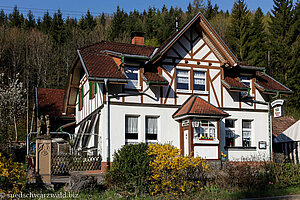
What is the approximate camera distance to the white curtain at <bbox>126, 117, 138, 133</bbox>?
20.1m

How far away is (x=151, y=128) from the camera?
2073 cm

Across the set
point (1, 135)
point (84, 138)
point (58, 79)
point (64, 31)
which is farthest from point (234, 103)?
point (64, 31)

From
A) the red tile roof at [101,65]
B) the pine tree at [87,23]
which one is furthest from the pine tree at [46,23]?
the red tile roof at [101,65]

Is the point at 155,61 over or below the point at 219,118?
over

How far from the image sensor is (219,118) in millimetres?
20219

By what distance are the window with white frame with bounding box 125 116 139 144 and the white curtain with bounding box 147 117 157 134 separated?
78 centimetres

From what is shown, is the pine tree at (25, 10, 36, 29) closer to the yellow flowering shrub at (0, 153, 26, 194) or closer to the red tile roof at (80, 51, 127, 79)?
the red tile roof at (80, 51, 127, 79)

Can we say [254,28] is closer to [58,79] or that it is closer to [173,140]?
[58,79]

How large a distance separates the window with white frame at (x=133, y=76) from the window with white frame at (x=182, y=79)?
2.62 metres

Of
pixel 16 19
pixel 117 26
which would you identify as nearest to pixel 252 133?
pixel 117 26

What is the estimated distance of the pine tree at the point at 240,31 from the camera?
47.2 metres

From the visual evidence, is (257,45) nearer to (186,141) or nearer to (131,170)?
(186,141)

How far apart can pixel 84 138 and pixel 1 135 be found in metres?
5.07

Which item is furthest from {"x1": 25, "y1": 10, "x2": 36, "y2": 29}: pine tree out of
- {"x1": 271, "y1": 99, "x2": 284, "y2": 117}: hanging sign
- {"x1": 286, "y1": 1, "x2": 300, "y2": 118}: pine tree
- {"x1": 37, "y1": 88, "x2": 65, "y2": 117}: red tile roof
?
{"x1": 271, "y1": 99, "x2": 284, "y2": 117}: hanging sign
